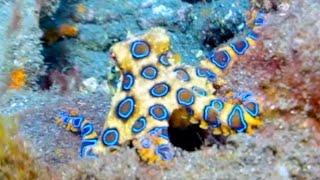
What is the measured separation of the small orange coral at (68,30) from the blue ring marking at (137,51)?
3512 mm

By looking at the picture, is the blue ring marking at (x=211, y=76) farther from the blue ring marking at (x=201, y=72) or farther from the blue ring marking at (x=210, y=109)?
the blue ring marking at (x=210, y=109)

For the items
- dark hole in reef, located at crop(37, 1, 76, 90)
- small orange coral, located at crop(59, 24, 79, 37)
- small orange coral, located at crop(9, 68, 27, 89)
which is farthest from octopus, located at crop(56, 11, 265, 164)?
small orange coral, located at crop(59, 24, 79, 37)

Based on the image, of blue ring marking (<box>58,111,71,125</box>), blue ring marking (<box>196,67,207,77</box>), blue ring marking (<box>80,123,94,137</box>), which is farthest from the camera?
blue ring marking (<box>58,111,71,125</box>)

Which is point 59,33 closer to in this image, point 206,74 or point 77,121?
point 77,121

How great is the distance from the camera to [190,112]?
2578 millimetres

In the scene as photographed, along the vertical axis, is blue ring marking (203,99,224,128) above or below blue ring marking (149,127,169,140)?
above

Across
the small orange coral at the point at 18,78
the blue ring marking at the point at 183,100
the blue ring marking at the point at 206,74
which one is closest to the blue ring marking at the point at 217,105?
the blue ring marking at the point at 183,100

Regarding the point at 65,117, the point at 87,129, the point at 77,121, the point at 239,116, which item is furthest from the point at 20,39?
the point at 239,116

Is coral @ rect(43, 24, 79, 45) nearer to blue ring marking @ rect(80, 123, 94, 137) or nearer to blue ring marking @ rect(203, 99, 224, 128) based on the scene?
blue ring marking @ rect(80, 123, 94, 137)

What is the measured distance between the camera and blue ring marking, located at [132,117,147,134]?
2615 mm

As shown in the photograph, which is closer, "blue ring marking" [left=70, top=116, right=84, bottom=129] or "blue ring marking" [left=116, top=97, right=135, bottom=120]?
"blue ring marking" [left=116, top=97, right=135, bottom=120]

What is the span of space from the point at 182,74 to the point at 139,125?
36cm

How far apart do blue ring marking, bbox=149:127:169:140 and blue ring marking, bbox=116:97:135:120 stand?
187 millimetres

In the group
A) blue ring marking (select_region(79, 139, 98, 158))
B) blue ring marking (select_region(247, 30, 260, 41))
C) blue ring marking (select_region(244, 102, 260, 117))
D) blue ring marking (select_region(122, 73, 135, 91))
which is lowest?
blue ring marking (select_region(79, 139, 98, 158))
